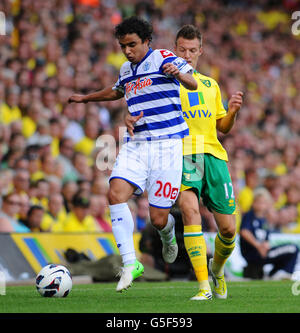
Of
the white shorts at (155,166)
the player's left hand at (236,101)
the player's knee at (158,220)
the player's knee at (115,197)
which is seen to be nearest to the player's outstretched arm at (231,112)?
the player's left hand at (236,101)

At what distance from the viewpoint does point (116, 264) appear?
10.2 metres

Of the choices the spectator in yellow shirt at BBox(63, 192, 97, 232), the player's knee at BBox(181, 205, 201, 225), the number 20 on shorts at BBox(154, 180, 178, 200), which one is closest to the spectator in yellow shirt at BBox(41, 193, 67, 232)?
the spectator in yellow shirt at BBox(63, 192, 97, 232)

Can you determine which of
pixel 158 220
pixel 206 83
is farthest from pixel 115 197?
Answer: pixel 206 83

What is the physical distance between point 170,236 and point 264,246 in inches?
185

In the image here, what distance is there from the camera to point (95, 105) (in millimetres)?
14641

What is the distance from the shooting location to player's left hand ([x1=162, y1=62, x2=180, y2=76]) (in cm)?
634

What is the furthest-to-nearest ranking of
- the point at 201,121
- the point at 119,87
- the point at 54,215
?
the point at 54,215
the point at 201,121
the point at 119,87

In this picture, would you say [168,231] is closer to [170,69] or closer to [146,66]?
[146,66]

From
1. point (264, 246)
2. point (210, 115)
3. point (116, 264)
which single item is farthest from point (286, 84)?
point (210, 115)

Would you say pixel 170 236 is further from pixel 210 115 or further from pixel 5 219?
pixel 5 219

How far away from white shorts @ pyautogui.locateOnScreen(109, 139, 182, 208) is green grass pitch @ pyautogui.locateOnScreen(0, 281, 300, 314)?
3.23 ft

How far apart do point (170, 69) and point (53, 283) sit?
234 cm

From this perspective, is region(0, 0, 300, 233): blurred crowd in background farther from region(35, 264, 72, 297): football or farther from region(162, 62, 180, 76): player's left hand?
region(162, 62, 180, 76): player's left hand
